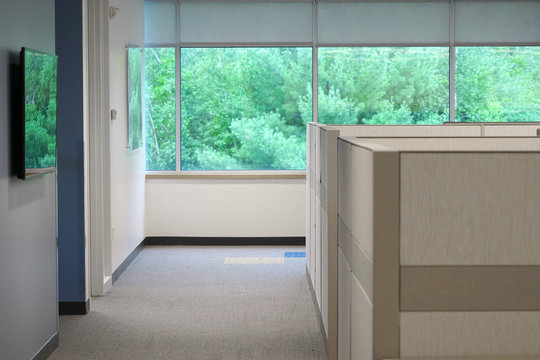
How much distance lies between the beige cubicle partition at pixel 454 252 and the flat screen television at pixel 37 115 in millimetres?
1956

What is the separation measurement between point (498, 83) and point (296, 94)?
195cm

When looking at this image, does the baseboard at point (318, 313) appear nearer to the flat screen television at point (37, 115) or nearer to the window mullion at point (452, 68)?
the flat screen television at point (37, 115)

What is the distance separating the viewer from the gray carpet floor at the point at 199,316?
13.6 ft

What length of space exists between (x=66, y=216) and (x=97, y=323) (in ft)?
2.32

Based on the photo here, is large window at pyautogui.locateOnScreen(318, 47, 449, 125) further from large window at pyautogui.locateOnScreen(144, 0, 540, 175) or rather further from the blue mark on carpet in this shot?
the blue mark on carpet

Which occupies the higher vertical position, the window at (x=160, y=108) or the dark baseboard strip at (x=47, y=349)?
the window at (x=160, y=108)

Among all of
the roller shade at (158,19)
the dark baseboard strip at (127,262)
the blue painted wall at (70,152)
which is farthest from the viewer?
the roller shade at (158,19)

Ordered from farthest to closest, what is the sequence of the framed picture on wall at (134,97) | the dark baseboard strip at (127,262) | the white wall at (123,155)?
1. the framed picture on wall at (134,97)
2. the dark baseboard strip at (127,262)
3. the white wall at (123,155)

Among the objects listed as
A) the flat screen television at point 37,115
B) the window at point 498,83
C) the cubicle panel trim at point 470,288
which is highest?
the window at point 498,83

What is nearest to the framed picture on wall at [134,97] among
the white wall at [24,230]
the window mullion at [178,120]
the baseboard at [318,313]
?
the window mullion at [178,120]

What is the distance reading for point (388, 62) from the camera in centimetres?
749

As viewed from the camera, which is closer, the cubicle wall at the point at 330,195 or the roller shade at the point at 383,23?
the cubicle wall at the point at 330,195

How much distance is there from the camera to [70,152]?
16.0ft

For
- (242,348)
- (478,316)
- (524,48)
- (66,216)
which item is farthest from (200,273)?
(478,316)
